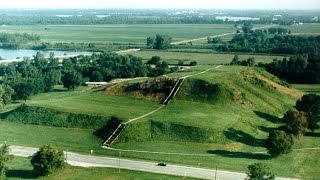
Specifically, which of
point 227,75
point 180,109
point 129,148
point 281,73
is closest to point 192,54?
point 281,73

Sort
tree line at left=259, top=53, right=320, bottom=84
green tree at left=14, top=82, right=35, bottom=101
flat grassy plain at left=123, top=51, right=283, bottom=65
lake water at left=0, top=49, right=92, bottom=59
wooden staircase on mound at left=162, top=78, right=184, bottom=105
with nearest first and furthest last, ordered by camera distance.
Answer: wooden staircase on mound at left=162, top=78, right=184, bottom=105 → green tree at left=14, top=82, right=35, bottom=101 → tree line at left=259, top=53, right=320, bottom=84 → flat grassy plain at left=123, top=51, right=283, bottom=65 → lake water at left=0, top=49, right=92, bottom=59

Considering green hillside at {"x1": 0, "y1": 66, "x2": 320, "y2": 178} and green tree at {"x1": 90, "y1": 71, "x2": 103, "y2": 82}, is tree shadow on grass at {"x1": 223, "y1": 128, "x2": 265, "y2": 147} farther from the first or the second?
green tree at {"x1": 90, "y1": 71, "x2": 103, "y2": 82}

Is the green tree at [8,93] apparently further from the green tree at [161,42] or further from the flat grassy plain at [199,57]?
the green tree at [161,42]

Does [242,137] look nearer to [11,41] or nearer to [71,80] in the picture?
[71,80]

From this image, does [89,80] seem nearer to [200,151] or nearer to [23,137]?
[23,137]

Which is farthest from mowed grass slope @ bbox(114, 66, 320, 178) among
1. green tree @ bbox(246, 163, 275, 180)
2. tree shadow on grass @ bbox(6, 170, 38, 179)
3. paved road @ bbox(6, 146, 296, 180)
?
tree shadow on grass @ bbox(6, 170, 38, 179)

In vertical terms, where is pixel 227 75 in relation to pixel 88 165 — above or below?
above
